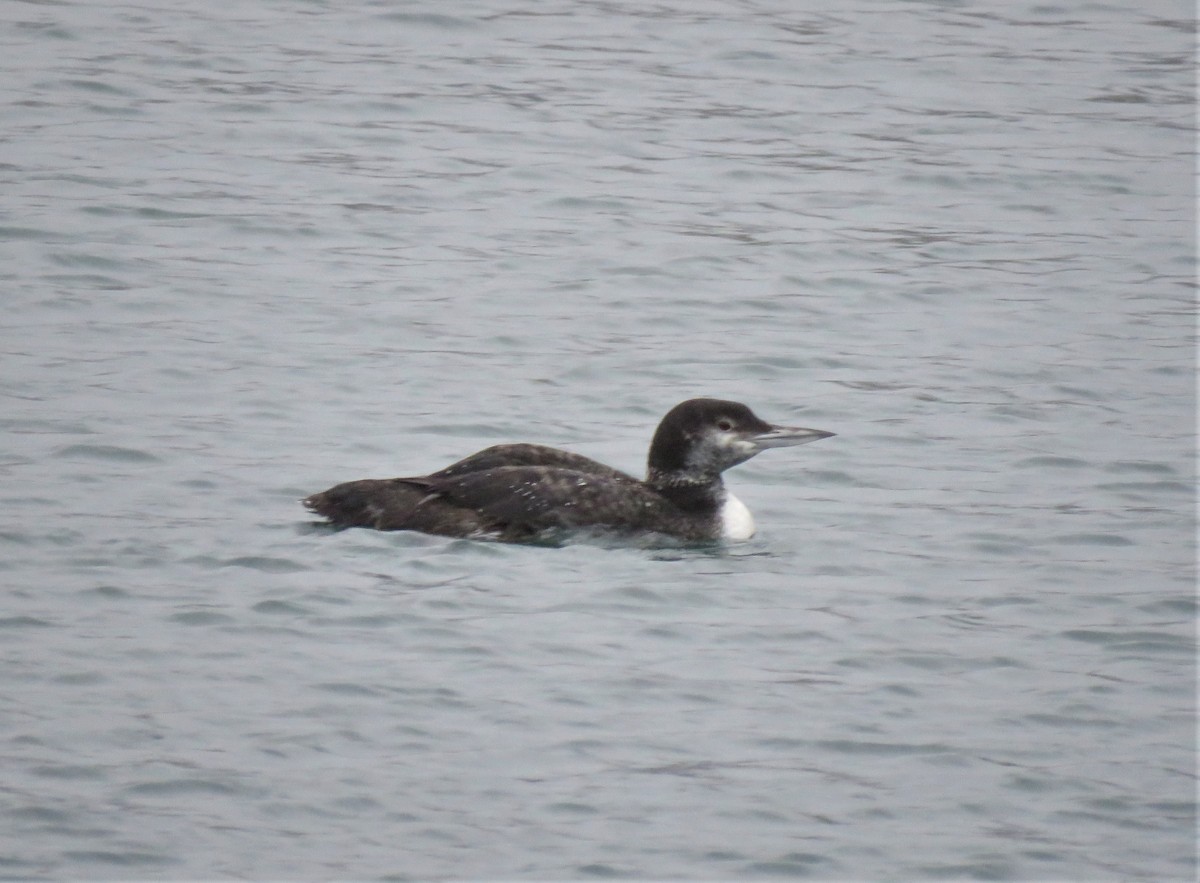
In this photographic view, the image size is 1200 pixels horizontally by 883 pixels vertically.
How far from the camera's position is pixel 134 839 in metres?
5.05

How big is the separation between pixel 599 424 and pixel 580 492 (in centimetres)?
160

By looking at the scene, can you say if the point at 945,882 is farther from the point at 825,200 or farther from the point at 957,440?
the point at 825,200

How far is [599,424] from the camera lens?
9.10 metres

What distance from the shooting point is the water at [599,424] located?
5395 millimetres

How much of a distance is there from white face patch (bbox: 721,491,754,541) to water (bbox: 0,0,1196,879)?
0.22ft

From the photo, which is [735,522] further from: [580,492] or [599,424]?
[599,424]

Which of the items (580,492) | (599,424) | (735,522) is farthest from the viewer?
(599,424)

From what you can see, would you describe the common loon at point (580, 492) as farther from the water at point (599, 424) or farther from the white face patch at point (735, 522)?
the water at point (599, 424)

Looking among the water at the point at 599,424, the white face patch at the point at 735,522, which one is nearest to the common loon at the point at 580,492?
the white face patch at the point at 735,522

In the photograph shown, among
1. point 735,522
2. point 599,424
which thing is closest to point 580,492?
point 735,522

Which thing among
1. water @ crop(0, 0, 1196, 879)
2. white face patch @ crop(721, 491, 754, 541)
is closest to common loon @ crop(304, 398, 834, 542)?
white face patch @ crop(721, 491, 754, 541)

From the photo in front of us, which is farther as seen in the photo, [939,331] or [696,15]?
[696,15]

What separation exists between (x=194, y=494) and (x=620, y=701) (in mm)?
2440

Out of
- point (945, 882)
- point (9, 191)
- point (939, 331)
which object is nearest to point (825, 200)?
point (939, 331)
